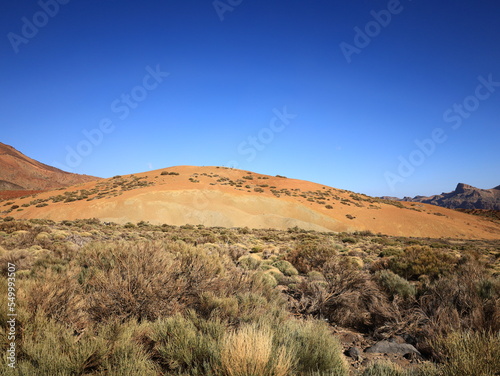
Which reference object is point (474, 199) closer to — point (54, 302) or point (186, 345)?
point (186, 345)

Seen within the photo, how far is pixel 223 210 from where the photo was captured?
3712 centimetres

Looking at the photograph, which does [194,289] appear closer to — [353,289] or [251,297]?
[251,297]

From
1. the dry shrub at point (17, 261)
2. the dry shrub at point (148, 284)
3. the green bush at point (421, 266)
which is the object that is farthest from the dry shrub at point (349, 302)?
the dry shrub at point (17, 261)

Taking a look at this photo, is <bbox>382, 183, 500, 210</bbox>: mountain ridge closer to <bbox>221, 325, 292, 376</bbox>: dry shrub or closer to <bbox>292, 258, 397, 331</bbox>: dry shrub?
<bbox>292, 258, 397, 331</bbox>: dry shrub

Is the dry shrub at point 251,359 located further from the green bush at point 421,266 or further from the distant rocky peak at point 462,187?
the distant rocky peak at point 462,187

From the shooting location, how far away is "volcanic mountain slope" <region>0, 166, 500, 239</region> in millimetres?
33719

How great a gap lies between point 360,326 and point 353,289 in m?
1.23

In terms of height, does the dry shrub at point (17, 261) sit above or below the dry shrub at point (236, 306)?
below

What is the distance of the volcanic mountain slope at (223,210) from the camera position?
3372cm

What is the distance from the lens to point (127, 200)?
117ft

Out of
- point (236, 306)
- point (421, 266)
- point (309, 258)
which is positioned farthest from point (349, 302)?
point (309, 258)

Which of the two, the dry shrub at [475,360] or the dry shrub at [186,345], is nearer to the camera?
the dry shrub at [475,360]

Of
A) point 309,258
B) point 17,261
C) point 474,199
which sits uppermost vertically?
point 474,199

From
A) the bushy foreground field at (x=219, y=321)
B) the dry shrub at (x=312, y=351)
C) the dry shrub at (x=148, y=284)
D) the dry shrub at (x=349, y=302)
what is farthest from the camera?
the dry shrub at (x=349, y=302)
